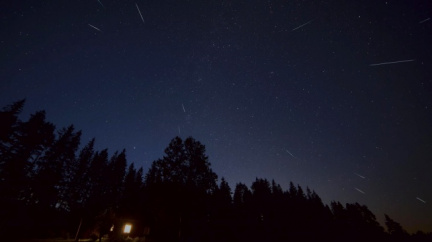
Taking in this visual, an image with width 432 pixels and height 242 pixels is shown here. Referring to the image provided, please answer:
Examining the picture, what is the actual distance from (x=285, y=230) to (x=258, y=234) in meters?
10.3

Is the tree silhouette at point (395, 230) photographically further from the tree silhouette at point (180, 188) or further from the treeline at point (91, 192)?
the tree silhouette at point (180, 188)

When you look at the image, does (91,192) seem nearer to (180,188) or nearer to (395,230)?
(180,188)

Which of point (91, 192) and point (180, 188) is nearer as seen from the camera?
point (180, 188)

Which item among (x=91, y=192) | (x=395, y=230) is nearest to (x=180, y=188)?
(x=91, y=192)

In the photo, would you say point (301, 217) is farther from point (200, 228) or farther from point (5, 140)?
point (5, 140)

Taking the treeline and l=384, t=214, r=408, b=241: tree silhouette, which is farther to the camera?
l=384, t=214, r=408, b=241: tree silhouette

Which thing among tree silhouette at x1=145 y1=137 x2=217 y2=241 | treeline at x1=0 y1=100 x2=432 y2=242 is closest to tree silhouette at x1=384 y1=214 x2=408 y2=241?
treeline at x1=0 y1=100 x2=432 y2=242

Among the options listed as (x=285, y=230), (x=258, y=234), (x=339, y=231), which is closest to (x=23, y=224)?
(x=258, y=234)

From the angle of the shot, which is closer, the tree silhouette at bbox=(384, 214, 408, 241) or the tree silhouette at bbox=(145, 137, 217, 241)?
the tree silhouette at bbox=(145, 137, 217, 241)

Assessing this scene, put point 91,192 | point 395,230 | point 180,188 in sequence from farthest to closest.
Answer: point 395,230
point 91,192
point 180,188

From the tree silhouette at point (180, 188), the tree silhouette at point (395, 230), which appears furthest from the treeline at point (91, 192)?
the tree silhouette at point (395, 230)

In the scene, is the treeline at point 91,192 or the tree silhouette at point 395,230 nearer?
the treeline at point 91,192

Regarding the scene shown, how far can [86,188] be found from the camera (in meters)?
34.7

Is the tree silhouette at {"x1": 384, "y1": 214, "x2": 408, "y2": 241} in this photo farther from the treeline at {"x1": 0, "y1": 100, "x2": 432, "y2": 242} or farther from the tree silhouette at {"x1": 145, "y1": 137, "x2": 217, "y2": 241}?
the tree silhouette at {"x1": 145, "y1": 137, "x2": 217, "y2": 241}
